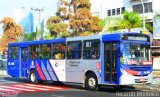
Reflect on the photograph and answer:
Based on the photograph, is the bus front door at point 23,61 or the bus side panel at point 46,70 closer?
the bus side panel at point 46,70

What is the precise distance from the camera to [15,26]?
223ft

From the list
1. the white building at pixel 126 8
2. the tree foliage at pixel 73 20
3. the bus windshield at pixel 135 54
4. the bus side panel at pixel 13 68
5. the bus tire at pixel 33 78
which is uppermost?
the white building at pixel 126 8

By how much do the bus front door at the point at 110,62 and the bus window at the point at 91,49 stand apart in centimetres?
59

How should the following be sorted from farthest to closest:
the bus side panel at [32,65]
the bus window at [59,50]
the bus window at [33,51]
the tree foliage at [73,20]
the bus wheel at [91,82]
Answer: the tree foliage at [73,20]
the bus window at [33,51]
the bus side panel at [32,65]
the bus window at [59,50]
the bus wheel at [91,82]

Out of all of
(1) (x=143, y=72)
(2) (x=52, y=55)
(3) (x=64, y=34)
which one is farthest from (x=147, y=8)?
(1) (x=143, y=72)

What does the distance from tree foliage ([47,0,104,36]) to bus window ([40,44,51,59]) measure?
15.7 meters

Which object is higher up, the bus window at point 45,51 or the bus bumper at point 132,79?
the bus window at point 45,51

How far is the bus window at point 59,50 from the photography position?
23578mm

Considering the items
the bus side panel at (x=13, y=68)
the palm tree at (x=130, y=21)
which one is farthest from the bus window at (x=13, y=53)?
the palm tree at (x=130, y=21)

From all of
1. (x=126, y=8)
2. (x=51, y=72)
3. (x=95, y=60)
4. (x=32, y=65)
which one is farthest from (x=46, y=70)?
(x=126, y=8)

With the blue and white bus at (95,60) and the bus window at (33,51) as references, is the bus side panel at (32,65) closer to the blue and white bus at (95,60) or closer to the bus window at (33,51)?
the blue and white bus at (95,60)

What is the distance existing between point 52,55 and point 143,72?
6.67 m

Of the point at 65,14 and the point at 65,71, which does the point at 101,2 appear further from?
the point at 65,71

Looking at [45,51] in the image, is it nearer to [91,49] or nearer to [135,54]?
[91,49]
